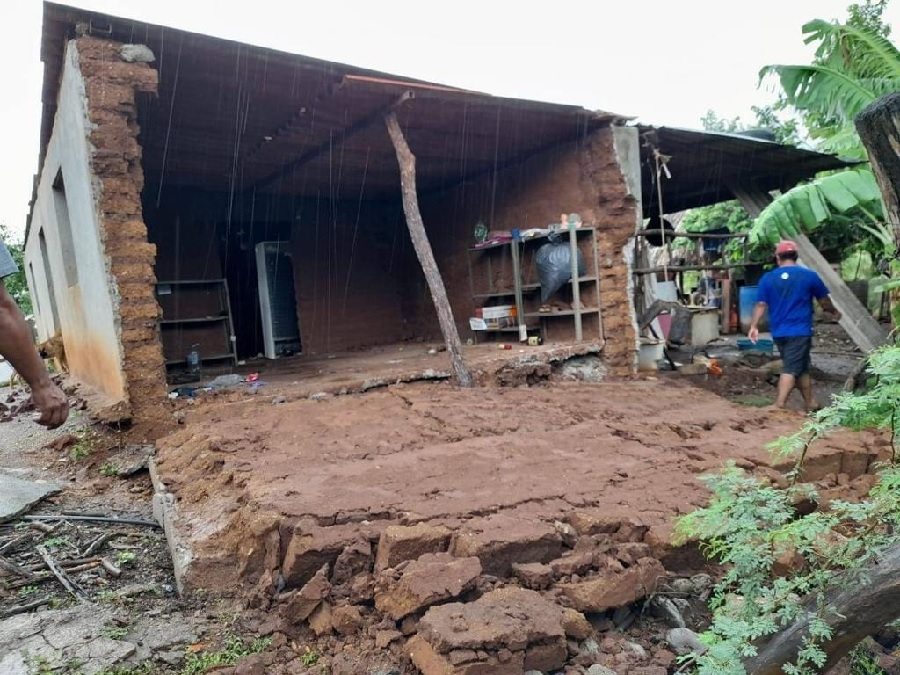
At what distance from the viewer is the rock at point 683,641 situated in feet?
7.32

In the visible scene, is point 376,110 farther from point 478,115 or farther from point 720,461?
point 720,461

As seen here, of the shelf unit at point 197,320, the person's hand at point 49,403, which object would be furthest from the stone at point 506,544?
the shelf unit at point 197,320

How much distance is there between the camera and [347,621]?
227 cm

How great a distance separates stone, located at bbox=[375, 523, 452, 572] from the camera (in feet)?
8.14

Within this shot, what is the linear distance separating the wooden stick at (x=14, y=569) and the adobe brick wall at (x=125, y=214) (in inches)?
78.3

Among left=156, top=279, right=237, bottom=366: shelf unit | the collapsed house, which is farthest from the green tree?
left=156, top=279, right=237, bottom=366: shelf unit

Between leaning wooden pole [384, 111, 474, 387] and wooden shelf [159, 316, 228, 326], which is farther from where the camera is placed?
wooden shelf [159, 316, 228, 326]

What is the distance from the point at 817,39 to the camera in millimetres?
7223

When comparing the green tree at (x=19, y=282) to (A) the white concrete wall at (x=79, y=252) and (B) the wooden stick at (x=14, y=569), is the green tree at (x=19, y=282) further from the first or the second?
(B) the wooden stick at (x=14, y=569)

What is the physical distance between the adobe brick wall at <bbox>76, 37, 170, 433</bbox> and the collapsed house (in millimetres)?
14

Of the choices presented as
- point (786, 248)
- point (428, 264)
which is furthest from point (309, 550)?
point (786, 248)

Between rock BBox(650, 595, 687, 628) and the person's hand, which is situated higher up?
the person's hand

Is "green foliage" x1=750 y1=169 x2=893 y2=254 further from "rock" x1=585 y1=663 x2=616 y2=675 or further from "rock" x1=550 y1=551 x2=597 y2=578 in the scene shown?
"rock" x1=585 y1=663 x2=616 y2=675

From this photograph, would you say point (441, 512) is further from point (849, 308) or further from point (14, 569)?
point (849, 308)
